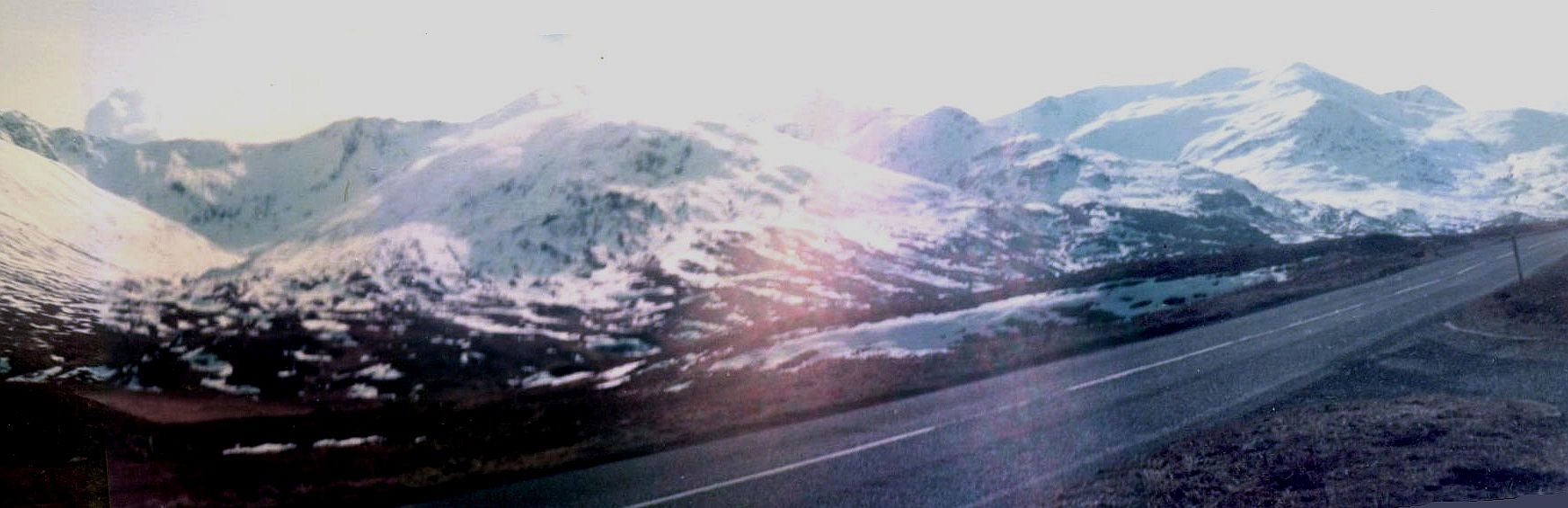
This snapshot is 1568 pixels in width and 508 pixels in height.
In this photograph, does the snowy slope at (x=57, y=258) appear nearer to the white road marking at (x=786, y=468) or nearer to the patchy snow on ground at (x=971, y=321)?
the white road marking at (x=786, y=468)

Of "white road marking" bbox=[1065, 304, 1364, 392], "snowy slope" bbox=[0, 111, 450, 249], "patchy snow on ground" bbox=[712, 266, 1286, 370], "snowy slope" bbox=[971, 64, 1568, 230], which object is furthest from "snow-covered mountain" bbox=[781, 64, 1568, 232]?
"snowy slope" bbox=[0, 111, 450, 249]

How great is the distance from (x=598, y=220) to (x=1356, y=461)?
12171 mm

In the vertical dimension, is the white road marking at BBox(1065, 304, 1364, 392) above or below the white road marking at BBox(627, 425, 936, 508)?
below

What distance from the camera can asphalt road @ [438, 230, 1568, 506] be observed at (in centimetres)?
711

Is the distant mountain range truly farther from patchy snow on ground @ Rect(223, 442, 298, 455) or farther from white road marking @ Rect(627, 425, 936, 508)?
white road marking @ Rect(627, 425, 936, 508)

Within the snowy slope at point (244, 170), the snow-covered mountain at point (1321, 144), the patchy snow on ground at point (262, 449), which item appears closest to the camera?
the snowy slope at point (244, 170)

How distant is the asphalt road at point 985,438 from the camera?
711 centimetres

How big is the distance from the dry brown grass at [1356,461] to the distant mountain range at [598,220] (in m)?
8.94

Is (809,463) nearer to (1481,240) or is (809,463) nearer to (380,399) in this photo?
(380,399)

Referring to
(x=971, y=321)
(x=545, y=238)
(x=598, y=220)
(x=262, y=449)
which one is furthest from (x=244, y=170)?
(x=971, y=321)

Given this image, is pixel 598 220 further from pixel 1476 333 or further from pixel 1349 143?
pixel 1349 143

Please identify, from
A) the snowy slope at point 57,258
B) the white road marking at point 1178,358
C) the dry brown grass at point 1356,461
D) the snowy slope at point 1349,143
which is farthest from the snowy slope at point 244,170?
the snowy slope at point 1349,143

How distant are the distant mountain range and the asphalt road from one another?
4.80m

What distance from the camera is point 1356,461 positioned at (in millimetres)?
6816
